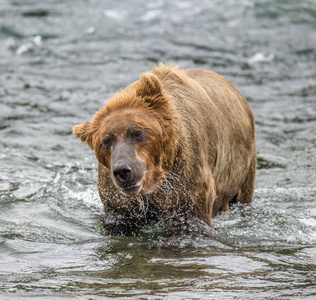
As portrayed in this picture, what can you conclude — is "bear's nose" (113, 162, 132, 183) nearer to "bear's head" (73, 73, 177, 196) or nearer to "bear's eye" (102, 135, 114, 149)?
"bear's head" (73, 73, 177, 196)

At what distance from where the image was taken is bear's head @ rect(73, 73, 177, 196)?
202 inches

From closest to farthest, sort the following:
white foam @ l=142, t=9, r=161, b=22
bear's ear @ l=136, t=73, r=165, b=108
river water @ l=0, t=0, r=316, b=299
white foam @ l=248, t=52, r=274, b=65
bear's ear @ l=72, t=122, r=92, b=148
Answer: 1. river water @ l=0, t=0, r=316, b=299
2. bear's ear @ l=136, t=73, r=165, b=108
3. bear's ear @ l=72, t=122, r=92, b=148
4. white foam @ l=248, t=52, r=274, b=65
5. white foam @ l=142, t=9, r=161, b=22

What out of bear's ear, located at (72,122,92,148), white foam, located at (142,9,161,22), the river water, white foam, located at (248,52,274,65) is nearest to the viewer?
the river water

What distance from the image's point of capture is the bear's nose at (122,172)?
4980 millimetres

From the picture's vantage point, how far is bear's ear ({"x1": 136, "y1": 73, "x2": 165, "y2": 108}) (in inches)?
214

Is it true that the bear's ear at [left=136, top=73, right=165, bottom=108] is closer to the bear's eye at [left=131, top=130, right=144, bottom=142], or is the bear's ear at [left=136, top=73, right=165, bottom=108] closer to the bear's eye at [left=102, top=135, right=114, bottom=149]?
the bear's eye at [left=131, top=130, right=144, bottom=142]

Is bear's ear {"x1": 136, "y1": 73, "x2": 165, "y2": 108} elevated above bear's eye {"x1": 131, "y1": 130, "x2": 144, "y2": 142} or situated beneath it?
elevated above

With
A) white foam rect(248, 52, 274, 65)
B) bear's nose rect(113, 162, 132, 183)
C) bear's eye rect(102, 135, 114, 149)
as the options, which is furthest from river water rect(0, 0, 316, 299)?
bear's eye rect(102, 135, 114, 149)

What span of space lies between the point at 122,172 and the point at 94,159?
4728 mm

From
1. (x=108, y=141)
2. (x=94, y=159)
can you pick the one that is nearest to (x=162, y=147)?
(x=108, y=141)

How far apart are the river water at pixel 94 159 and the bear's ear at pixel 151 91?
1393mm

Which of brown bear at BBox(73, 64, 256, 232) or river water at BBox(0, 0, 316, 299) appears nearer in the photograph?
river water at BBox(0, 0, 316, 299)

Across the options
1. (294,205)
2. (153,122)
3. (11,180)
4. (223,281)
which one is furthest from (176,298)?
(11,180)

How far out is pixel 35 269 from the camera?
5148 mm
